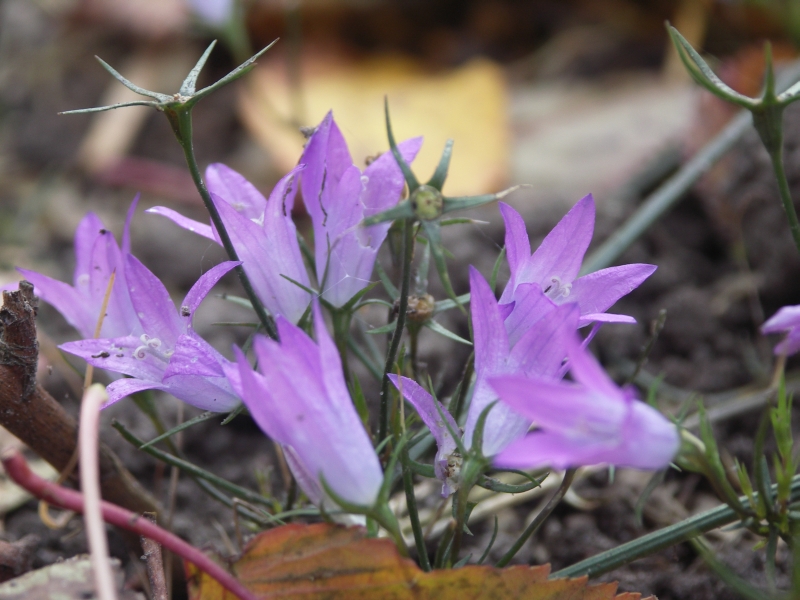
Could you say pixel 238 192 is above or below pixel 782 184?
above

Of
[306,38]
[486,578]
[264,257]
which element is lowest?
[486,578]

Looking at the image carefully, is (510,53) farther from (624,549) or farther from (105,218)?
(624,549)

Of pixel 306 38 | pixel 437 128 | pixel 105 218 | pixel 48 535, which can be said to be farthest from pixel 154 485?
pixel 306 38

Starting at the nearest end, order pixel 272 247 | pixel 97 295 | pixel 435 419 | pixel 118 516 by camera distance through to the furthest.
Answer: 1. pixel 118 516
2. pixel 435 419
3. pixel 272 247
4. pixel 97 295

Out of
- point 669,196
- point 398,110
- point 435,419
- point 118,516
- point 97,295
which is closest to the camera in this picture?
point 118,516

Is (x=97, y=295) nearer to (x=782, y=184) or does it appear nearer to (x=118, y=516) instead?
(x=118, y=516)

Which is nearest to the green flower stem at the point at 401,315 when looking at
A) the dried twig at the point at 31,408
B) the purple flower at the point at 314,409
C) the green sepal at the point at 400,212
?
the green sepal at the point at 400,212

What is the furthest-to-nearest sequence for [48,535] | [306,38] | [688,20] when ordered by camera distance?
[306,38]
[688,20]
[48,535]

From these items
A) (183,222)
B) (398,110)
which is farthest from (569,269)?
(398,110)
